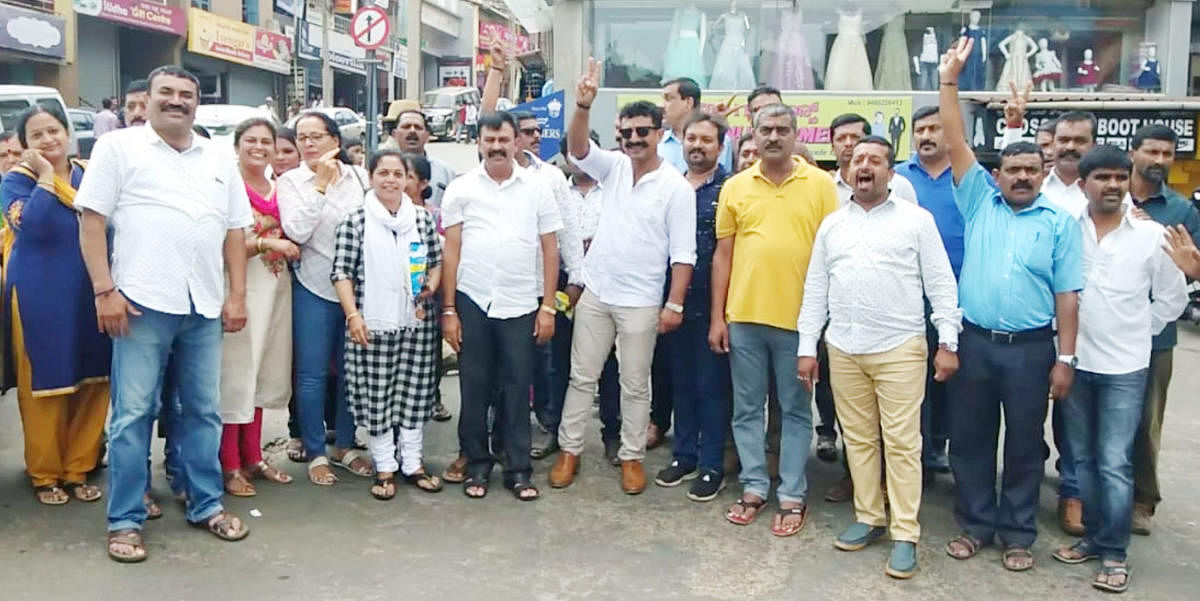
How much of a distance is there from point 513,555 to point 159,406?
5.07 ft

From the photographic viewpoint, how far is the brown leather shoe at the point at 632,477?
516 centimetres

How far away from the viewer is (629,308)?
5035 mm

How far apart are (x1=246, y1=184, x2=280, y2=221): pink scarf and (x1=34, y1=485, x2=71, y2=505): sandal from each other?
1521mm

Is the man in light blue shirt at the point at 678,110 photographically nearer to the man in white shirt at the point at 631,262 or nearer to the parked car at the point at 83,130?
the man in white shirt at the point at 631,262

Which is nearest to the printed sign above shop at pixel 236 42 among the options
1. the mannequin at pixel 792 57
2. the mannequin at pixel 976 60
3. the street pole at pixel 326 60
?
the street pole at pixel 326 60

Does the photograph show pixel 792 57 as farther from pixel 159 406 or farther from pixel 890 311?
Result: pixel 159 406

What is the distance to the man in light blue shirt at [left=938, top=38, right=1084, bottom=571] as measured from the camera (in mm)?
4141

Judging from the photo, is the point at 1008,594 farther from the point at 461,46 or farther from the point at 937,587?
the point at 461,46

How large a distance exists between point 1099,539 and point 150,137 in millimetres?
3983

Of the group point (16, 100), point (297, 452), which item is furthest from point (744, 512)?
point (16, 100)

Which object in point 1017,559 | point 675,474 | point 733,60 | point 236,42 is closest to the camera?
point 1017,559

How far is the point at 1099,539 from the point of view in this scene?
13.8 ft

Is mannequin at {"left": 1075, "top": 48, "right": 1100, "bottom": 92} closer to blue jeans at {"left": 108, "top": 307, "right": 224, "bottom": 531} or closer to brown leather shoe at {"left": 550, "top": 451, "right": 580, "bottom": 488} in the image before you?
brown leather shoe at {"left": 550, "top": 451, "right": 580, "bottom": 488}

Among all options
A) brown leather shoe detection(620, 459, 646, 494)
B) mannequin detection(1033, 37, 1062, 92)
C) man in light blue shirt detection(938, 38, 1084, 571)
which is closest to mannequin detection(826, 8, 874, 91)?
mannequin detection(1033, 37, 1062, 92)
